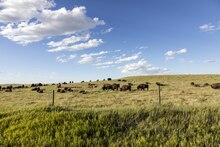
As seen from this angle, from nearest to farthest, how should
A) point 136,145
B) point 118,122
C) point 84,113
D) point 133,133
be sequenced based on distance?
point 136,145 → point 133,133 → point 118,122 → point 84,113

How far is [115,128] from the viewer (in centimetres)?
917

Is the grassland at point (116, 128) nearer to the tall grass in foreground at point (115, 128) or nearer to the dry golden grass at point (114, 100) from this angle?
the tall grass in foreground at point (115, 128)

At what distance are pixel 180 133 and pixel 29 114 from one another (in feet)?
19.1

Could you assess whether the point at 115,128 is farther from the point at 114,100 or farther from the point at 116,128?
the point at 114,100

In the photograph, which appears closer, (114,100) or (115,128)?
(115,128)

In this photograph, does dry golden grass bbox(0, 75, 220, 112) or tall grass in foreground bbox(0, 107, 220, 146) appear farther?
dry golden grass bbox(0, 75, 220, 112)

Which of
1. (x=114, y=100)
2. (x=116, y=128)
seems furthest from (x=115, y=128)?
(x=114, y=100)

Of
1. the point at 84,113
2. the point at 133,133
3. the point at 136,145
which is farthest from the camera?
the point at 84,113

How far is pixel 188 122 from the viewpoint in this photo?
32.6 ft

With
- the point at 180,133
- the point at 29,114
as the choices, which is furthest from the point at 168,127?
the point at 29,114

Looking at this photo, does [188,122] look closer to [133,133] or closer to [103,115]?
[133,133]

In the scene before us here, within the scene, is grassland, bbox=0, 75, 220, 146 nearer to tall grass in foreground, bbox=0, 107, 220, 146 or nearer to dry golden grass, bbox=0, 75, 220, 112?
tall grass in foreground, bbox=0, 107, 220, 146

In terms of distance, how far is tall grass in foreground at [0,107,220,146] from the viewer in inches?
324

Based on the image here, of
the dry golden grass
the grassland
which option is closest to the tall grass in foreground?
the grassland
